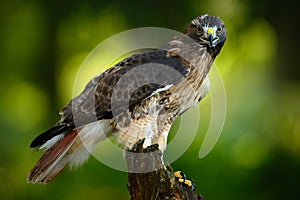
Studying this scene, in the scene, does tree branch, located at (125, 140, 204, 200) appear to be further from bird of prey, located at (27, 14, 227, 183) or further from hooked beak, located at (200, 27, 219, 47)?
hooked beak, located at (200, 27, 219, 47)

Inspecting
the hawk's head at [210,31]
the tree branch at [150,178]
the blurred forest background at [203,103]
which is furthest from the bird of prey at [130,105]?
the blurred forest background at [203,103]

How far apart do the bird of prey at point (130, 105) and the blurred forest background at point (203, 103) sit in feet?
3.69

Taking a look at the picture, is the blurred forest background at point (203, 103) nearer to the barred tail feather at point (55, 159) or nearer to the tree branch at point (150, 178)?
the barred tail feather at point (55, 159)

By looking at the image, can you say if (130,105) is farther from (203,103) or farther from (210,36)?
(203,103)

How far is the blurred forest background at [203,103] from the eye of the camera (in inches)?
248

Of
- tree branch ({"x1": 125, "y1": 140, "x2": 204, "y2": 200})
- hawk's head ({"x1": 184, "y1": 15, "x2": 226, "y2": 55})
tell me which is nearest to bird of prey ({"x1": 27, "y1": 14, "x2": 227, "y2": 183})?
Result: hawk's head ({"x1": 184, "y1": 15, "x2": 226, "y2": 55})

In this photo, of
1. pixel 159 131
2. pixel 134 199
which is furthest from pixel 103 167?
pixel 134 199

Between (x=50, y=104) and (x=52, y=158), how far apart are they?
2968 mm

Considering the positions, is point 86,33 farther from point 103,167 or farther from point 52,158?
point 52,158

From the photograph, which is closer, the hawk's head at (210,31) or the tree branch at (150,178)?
the tree branch at (150,178)

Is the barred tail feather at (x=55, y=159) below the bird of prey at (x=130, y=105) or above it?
below

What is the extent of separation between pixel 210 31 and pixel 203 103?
4.18 ft

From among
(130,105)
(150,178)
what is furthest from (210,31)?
(150,178)

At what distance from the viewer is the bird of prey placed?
4301mm
